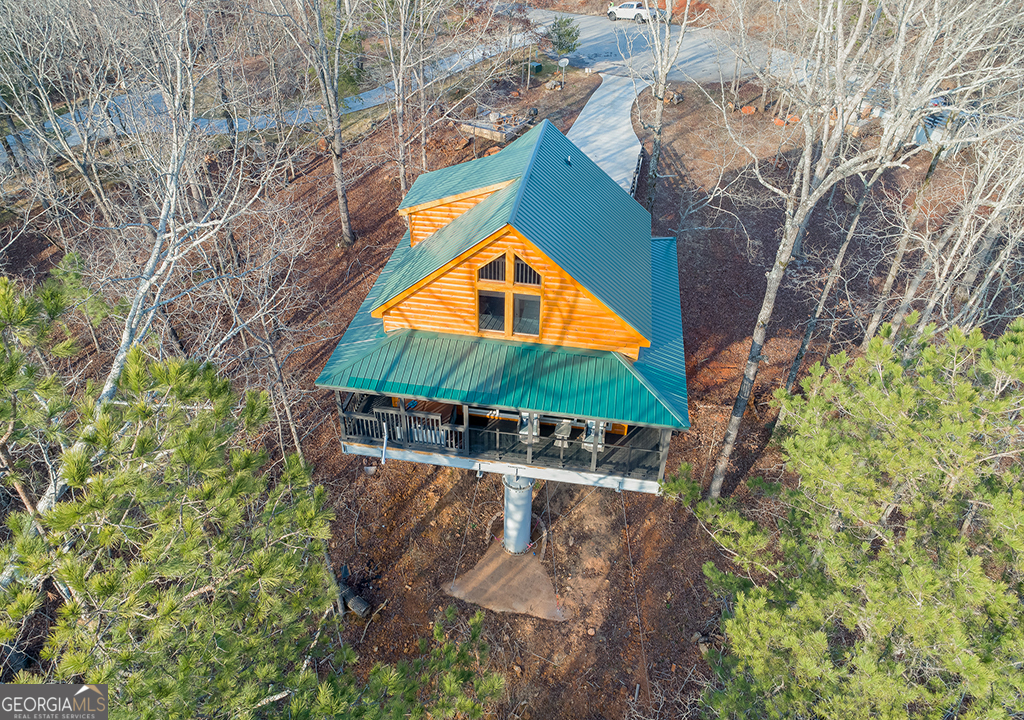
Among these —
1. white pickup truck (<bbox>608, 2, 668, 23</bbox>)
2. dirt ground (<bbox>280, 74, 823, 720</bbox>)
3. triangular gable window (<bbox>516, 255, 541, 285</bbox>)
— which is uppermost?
white pickup truck (<bbox>608, 2, 668, 23</bbox>)

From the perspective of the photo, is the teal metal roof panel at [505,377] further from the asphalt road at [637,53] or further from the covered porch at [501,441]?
the asphalt road at [637,53]


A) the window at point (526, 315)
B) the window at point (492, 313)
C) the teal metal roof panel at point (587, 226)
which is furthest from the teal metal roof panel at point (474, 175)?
the window at point (526, 315)

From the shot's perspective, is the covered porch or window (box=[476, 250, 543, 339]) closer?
window (box=[476, 250, 543, 339])

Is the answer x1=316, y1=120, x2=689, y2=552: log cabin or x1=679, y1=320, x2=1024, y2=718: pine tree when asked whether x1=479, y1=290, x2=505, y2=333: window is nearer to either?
x1=316, y1=120, x2=689, y2=552: log cabin

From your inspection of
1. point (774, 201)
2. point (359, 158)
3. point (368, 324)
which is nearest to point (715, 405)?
point (368, 324)

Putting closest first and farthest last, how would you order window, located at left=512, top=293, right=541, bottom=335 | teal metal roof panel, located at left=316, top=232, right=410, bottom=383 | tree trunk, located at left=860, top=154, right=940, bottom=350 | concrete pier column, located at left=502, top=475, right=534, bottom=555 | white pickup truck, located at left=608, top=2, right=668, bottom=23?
window, located at left=512, top=293, right=541, bottom=335, teal metal roof panel, located at left=316, top=232, right=410, bottom=383, concrete pier column, located at left=502, top=475, right=534, bottom=555, tree trunk, located at left=860, top=154, right=940, bottom=350, white pickup truck, located at left=608, top=2, right=668, bottom=23

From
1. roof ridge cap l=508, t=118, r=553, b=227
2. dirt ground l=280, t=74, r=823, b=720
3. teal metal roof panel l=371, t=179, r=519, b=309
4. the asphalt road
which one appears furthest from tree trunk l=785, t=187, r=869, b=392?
the asphalt road

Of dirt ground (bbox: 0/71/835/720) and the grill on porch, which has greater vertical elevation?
the grill on porch

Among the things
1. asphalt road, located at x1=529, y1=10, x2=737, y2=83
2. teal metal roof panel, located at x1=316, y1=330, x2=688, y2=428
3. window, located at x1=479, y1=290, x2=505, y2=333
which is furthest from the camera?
asphalt road, located at x1=529, y1=10, x2=737, y2=83
